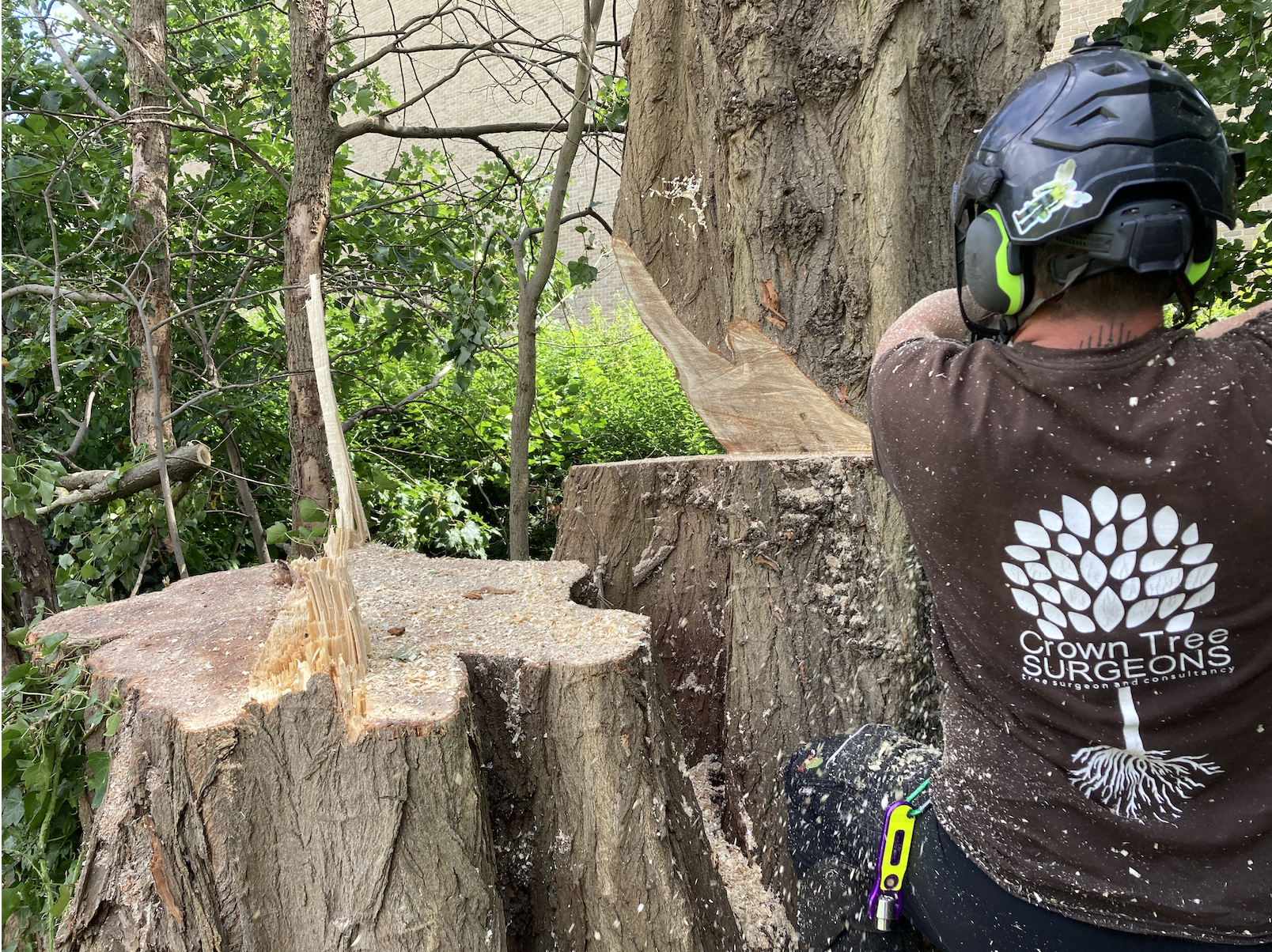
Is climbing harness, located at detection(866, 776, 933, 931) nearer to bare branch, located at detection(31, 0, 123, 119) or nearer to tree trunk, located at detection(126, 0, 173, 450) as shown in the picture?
tree trunk, located at detection(126, 0, 173, 450)

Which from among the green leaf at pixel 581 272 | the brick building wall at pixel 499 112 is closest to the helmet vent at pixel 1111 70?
the green leaf at pixel 581 272

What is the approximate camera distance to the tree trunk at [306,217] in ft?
12.4

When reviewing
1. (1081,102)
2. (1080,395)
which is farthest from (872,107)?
(1080,395)

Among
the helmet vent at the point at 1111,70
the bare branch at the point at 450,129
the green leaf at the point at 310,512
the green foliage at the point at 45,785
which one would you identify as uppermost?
the bare branch at the point at 450,129

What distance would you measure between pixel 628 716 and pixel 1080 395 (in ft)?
3.43

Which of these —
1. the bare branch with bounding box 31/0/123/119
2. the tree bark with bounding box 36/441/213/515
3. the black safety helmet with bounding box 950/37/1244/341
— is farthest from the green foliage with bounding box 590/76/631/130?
the black safety helmet with bounding box 950/37/1244/341

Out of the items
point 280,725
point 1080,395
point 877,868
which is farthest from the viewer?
point 280,725

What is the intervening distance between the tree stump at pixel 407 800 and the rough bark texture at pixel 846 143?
2.90 ft

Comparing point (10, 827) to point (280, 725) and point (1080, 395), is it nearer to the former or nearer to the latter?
point (280, 725)

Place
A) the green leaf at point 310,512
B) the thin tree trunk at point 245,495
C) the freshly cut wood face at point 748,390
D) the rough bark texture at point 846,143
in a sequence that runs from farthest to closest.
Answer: the thin tree trunk at point 245,495 → the green leaf at point 310,512 → the freshly cut wood face at point 748,390 → the rough bark texture at point 846,143

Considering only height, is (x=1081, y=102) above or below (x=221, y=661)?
above

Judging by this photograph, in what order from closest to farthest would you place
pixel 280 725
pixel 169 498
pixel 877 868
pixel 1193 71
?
pixel 877 868 → pixel 280 725 → pixel 1193 71 → pixel 169 498

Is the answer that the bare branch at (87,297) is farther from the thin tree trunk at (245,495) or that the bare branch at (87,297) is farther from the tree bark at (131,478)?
the thin tree trunk at (245,495)

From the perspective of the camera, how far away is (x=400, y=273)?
4.82 metres
